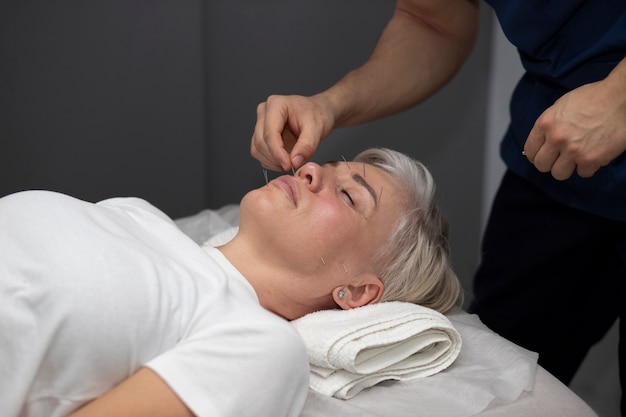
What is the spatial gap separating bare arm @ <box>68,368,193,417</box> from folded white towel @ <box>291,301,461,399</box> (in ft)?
0.92

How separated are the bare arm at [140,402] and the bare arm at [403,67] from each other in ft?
2.02

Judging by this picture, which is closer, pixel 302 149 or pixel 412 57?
pixel 302 149

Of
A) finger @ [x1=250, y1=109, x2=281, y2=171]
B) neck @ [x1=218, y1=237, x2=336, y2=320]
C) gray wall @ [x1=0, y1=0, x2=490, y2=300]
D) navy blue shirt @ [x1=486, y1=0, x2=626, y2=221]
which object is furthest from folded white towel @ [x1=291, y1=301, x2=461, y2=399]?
gray wall @ [x1=0, y1=0, x2=490, y2=300]

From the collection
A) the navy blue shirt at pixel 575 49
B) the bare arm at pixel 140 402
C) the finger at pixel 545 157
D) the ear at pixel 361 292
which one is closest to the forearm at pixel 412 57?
the navy blue shirt at pixel 575 49

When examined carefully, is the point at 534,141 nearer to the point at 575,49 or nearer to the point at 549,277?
the point at 575,49

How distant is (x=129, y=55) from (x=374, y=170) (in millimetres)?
1027

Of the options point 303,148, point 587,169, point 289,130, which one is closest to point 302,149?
point 303,148

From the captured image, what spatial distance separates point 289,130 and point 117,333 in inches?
24.2

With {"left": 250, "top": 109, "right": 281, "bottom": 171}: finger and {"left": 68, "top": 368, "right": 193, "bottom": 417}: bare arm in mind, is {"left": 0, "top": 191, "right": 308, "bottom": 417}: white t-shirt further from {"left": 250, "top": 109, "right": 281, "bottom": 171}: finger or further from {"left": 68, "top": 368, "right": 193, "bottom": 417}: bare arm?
{"left": 250, "top": 109, "right": 281, "bottom": 171}: finger

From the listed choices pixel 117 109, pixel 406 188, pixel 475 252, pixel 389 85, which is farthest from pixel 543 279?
pixel 117 109

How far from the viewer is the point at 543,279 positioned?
1735mm

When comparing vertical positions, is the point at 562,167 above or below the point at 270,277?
above

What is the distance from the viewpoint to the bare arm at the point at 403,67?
169 cm

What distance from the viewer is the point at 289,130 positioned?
5.33 ft
